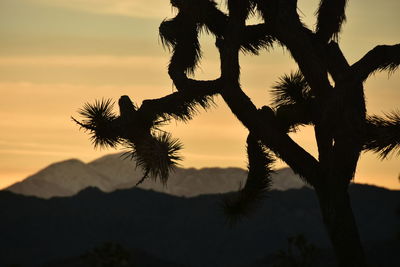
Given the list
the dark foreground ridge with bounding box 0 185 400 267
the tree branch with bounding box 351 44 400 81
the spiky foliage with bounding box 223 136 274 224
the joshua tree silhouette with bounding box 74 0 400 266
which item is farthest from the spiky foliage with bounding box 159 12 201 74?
the dark foreground ridge with bounding box 0 185 400 267

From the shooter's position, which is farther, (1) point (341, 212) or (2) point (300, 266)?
(2) point (300, 266)

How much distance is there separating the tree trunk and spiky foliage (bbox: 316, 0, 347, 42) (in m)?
2.29

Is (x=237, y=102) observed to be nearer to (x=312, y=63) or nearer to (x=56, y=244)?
(x=312, y=63)

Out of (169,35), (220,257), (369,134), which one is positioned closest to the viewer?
(369,134)

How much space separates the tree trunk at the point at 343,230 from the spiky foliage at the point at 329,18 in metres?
2.29

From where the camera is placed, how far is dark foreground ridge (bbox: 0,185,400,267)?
Answer: 14625cm

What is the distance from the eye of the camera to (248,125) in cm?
970

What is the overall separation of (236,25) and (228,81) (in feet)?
2.58

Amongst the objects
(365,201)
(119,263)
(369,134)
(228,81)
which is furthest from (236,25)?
(365,201)

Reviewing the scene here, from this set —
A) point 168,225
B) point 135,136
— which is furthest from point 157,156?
point 168,225

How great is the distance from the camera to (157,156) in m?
8.66

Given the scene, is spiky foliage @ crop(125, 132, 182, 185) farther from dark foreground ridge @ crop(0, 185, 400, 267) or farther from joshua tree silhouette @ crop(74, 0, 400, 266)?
dark foreground ridge @ crop(0, 185, 400, 267)

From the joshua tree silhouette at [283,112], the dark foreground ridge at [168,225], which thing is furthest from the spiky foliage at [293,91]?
the dark foreground ridge at [168,225]

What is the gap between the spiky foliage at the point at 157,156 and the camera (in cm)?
864
